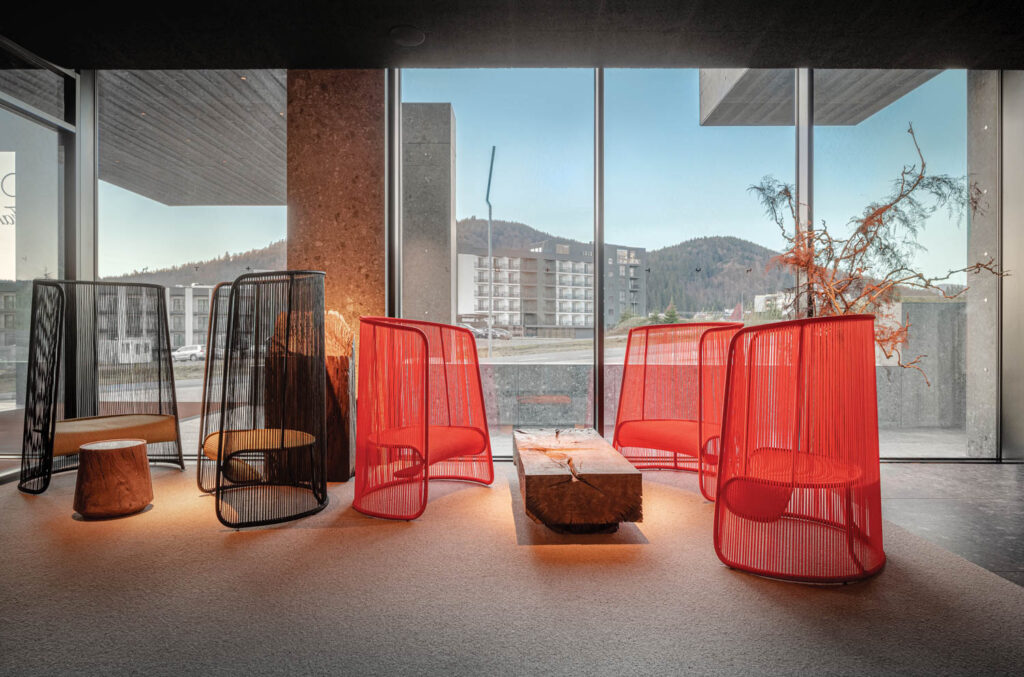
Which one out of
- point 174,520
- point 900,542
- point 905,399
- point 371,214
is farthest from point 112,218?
point 905,399

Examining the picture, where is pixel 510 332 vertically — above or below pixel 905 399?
above

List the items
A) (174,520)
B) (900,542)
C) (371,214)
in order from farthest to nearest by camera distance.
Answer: (371,214), (174,520), (900,542)

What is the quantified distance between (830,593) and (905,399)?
8.96 ft

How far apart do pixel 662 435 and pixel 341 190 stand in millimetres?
2665

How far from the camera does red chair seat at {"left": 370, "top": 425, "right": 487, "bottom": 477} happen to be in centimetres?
269

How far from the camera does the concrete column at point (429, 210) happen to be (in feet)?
13.1

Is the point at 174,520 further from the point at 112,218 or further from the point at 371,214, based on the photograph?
the point at 112,218

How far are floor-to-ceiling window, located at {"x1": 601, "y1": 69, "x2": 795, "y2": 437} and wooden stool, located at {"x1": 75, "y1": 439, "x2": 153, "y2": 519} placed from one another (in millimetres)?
2867

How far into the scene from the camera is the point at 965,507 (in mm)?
2867

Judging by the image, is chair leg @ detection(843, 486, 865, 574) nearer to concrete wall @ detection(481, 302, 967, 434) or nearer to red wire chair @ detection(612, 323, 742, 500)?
red wire chair @ detection(612, 323, 742, 500)

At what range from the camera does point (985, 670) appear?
1444 mm

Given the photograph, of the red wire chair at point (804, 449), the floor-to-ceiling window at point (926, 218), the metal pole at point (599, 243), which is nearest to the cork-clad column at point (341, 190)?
the metal pole at point (599, 243)

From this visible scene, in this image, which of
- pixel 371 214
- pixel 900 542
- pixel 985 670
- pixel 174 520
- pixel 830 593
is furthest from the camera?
pixel 371 214

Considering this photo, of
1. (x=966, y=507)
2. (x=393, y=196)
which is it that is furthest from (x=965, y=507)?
(x=393, y=196)
